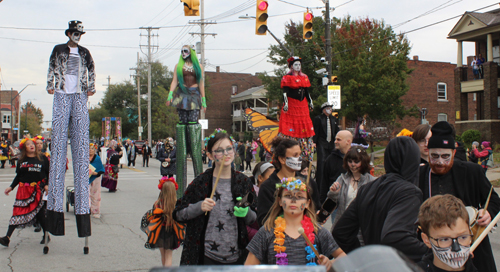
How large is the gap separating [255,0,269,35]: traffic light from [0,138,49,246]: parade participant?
27.5 ft

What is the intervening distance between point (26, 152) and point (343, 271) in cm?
775

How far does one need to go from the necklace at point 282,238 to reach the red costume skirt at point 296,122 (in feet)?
17.5

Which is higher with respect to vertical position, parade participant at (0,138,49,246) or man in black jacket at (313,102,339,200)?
man in black jacket at (313,102,339,200)

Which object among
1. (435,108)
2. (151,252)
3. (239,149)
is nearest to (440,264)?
(151,252)

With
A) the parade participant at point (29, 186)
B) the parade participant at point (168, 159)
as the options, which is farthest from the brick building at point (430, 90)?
the parade participant at point (29, 186)

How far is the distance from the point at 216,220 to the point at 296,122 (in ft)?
16.6

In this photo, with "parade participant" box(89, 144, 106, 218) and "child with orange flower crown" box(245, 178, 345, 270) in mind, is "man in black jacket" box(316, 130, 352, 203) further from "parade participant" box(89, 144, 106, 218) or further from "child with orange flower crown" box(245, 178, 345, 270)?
"parade participant" box(89, 144, 106, 218)

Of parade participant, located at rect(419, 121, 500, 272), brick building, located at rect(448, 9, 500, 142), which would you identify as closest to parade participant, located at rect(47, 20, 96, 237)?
parade participant, located at rect(419, 121, 500, 272)

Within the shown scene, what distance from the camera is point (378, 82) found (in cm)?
2703

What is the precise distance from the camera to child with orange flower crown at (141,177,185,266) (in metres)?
5.48

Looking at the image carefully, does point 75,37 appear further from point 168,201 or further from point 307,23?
point 307,23

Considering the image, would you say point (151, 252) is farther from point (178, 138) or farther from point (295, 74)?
point (295, 74)

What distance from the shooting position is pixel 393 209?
2967mm

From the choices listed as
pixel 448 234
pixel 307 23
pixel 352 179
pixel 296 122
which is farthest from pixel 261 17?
pixel 448 234
